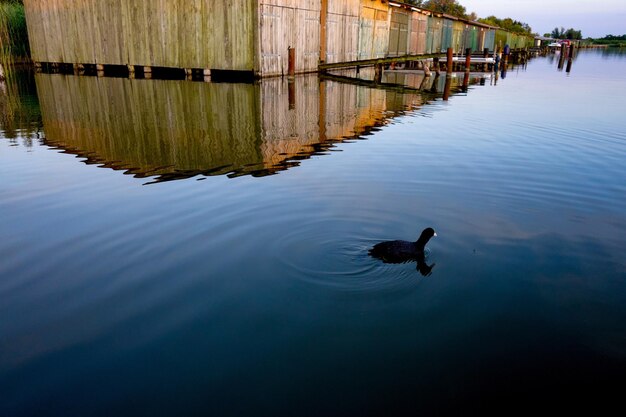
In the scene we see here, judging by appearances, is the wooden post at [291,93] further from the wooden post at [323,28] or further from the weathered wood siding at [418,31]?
the weathered wood siding at [418,31]

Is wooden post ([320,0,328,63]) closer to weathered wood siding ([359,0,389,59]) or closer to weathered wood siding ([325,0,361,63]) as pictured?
weathered wood siding ([325,0,361,63])

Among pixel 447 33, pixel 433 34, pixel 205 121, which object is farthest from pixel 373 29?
pixel 205 121

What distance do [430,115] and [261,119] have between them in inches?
218

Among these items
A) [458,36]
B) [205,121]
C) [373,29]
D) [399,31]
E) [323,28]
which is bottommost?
[205,121]

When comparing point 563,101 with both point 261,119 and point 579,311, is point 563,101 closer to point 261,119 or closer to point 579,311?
point 261,119

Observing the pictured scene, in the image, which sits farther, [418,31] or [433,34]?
[433,34]

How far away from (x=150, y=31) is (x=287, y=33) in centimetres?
757

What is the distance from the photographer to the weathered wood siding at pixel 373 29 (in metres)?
30.0

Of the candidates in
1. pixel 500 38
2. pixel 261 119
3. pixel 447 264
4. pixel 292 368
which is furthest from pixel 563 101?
pixel 500 38

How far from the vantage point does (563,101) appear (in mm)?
18109

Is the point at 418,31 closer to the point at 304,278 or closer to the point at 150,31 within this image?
the point at 150,31

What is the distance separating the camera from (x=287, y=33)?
76.2ft

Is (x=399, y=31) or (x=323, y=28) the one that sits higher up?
(x=399, y=31)

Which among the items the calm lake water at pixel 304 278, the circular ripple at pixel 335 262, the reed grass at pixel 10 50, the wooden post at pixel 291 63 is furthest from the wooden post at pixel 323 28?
the circular ripple at pixel 335 262
